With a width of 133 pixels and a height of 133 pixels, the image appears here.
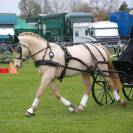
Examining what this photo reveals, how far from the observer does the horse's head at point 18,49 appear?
10.7 metres

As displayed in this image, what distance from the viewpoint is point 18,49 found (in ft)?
35.2

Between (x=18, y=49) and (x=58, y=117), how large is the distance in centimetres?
165

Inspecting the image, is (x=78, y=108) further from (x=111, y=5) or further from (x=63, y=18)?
(x=111, y=5)

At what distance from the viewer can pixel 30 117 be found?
10461 millimetres

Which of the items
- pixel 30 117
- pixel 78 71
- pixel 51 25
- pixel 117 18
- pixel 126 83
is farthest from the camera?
pixel 51 25

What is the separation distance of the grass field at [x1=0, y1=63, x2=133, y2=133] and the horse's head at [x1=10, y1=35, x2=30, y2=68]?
3.79 ft

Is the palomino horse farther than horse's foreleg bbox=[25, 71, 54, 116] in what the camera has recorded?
Yes

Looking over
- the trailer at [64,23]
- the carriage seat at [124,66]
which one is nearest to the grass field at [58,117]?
the carriage seat at [124,66]

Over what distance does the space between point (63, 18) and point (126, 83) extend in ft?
115

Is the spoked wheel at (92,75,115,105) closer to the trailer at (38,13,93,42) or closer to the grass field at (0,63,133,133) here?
the grass field at (0,63,133,133)

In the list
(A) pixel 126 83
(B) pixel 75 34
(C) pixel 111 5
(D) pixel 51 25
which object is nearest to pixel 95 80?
(A) pixel 126 83

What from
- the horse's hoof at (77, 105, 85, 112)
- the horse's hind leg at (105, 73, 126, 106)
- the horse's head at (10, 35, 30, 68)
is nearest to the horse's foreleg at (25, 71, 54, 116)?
the horse's head at (10, 35, 30, 68)

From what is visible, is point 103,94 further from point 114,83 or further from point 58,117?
point 58,117

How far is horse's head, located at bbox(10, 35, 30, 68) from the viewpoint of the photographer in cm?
1073
